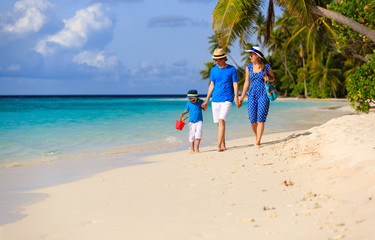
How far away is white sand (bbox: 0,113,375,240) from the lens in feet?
9.75

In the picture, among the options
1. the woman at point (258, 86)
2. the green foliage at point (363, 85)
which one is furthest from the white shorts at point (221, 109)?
the green foliage at point (363, 85)

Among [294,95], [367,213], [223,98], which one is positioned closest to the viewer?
[367,213]

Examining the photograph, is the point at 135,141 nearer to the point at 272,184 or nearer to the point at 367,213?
the point at 272,184

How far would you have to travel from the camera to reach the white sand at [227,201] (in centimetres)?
297

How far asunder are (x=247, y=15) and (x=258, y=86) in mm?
6516

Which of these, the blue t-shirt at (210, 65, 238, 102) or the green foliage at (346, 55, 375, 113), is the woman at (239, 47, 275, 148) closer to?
the blue t-shirt at (210, 65, 238, 102)

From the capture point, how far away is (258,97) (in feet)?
22.5

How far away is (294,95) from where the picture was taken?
55656mm

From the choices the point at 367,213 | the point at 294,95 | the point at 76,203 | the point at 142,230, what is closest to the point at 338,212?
the point at 367,213

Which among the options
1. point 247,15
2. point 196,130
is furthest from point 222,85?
point 247,15

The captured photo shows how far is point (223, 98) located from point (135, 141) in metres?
4.89

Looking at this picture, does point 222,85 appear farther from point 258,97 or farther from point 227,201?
point 227,201

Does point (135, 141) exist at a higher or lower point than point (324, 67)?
lower

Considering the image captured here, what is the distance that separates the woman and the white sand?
1155 millimetres
